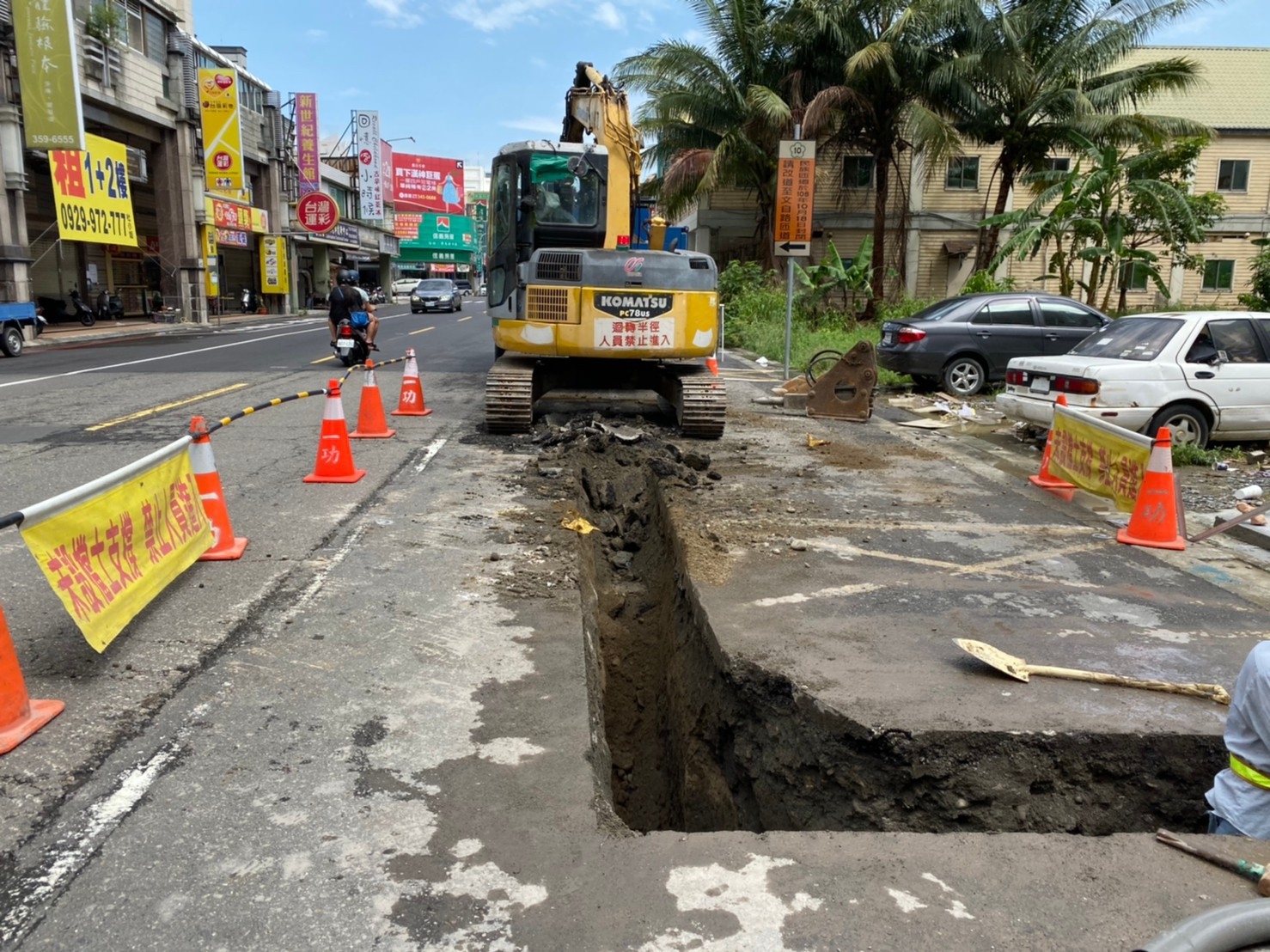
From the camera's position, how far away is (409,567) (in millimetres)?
5699

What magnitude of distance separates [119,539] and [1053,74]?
88.5 feet

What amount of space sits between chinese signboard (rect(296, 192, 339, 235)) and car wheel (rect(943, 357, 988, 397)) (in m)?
36.6

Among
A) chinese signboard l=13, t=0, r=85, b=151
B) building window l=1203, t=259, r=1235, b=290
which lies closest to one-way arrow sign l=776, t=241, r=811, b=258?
chinese signboard l=13, t=0, r=85, b=151

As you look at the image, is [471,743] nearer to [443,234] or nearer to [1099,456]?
[1099,456]

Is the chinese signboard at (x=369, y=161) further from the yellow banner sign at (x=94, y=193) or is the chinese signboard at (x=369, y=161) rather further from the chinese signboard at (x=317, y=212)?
the yellow banner sign at (x=94, y=193)

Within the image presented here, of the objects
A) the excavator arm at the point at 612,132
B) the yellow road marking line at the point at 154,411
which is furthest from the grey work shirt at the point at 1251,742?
the yellow road marking line at the point at 154,411

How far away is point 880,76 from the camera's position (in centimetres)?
2625

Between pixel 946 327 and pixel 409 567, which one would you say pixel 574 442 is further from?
pixel 946 327

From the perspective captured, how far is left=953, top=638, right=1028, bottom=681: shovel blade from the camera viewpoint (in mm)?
4238

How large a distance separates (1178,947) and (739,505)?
5.27m

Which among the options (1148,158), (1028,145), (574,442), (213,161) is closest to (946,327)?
(574,442)

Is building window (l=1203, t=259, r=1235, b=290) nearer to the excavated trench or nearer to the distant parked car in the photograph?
the distant parked car

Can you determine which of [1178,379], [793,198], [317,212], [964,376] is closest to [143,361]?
[793,198]

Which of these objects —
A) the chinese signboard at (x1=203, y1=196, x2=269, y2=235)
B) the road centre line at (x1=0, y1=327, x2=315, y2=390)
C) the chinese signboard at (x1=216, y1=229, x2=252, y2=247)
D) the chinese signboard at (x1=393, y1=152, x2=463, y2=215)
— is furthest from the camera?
the chinese signboard at (x1=393, y1=152, x2=463, y2=215)
